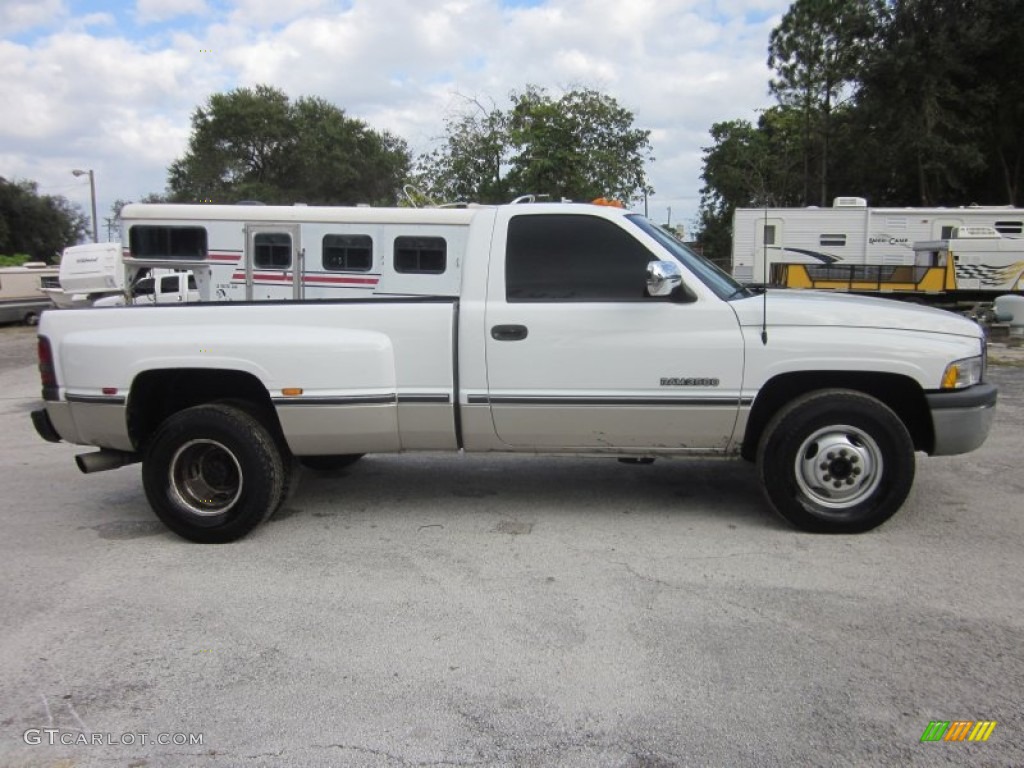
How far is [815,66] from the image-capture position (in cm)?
3612

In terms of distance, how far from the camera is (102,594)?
4.01 metres

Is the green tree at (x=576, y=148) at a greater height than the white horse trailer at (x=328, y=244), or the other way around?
the green tree at (x=576, y=148)

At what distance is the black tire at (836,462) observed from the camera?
438 cm

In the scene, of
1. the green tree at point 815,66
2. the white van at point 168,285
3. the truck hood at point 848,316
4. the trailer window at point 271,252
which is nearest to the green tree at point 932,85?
the green tree at point 815,66

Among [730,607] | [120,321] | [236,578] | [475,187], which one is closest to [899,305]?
[730,607]

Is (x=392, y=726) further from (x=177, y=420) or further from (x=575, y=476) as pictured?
(x=575, y=476)

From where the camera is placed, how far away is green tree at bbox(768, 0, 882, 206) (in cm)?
3331

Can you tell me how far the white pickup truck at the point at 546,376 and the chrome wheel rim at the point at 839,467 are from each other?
1cm

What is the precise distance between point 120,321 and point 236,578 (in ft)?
5.62

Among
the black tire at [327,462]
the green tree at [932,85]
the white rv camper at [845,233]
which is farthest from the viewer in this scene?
the green tree at [932,85]

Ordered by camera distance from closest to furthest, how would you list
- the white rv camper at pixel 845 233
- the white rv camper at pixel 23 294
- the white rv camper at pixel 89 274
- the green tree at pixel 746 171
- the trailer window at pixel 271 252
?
the trailer window at pixel 271 252 → the white rv camper at pixel 89 274 → the white rv camper at pixel 845 233 → the white rv camper at pixel 23 294 → the green tree at pixel 746 171

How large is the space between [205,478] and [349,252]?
23.0 ft

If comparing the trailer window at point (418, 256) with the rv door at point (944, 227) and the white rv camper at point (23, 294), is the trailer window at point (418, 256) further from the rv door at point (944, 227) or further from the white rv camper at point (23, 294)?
the white rv camper at point (23, 294)

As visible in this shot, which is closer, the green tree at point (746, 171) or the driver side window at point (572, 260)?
the driver side window at point (572, 260)
